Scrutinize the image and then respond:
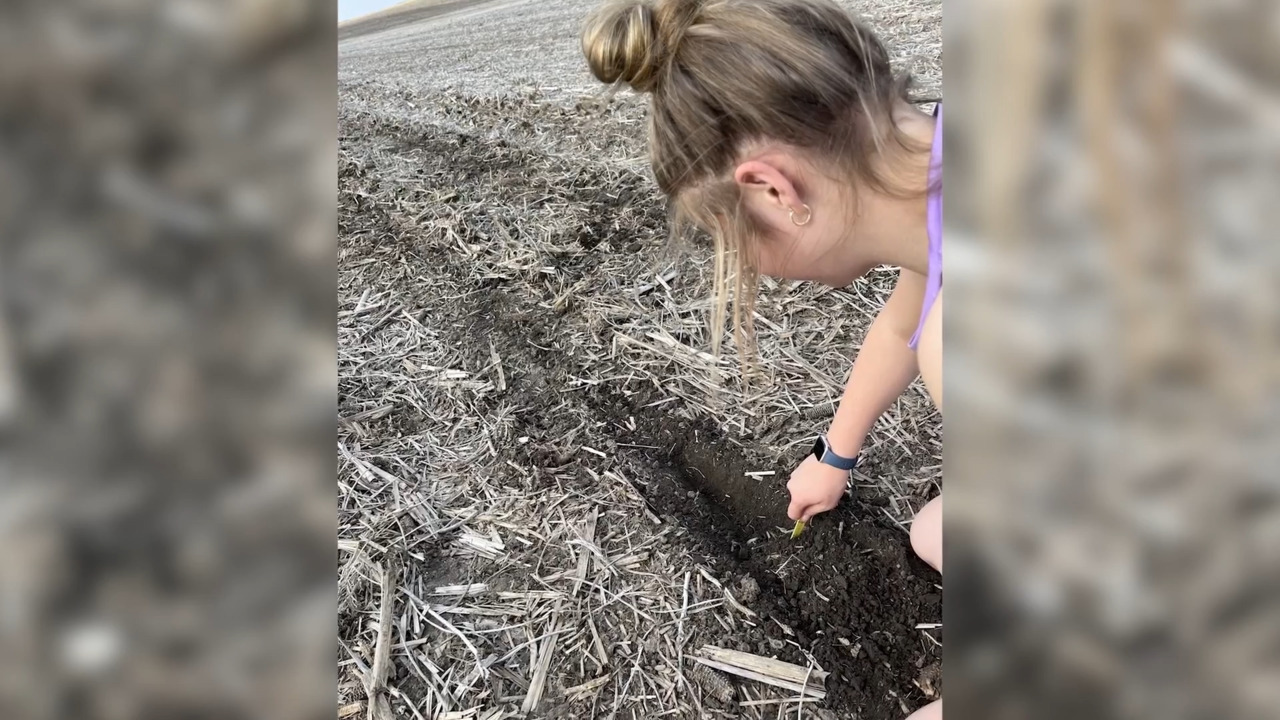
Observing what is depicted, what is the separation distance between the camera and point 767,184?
1.30m

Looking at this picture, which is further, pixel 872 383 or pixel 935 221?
pixel 872 383

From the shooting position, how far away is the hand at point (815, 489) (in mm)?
1690

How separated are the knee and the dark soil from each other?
54 millimetres

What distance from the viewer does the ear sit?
4.20 feet

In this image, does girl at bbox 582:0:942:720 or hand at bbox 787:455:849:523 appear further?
hand at bbox 787:455:849:523

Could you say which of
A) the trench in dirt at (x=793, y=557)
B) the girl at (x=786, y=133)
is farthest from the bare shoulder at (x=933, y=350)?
the trench in dirt at (x=793, y=557)

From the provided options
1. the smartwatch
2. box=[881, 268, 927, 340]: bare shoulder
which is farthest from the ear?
the smartwatch

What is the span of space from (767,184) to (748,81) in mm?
166
